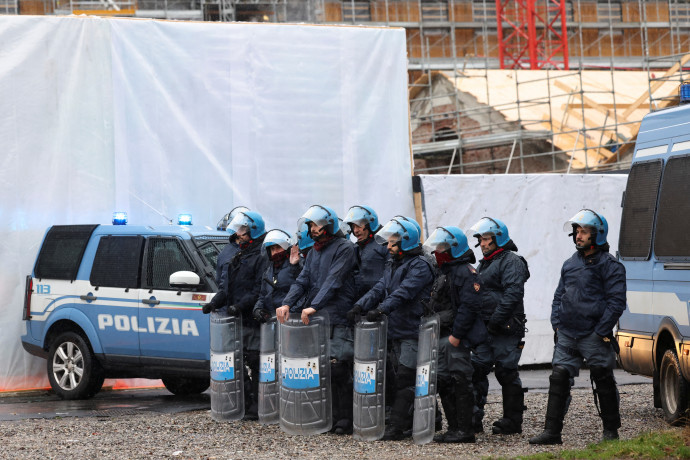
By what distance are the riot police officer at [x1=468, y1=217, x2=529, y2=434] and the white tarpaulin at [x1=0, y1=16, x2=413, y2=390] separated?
5.94m

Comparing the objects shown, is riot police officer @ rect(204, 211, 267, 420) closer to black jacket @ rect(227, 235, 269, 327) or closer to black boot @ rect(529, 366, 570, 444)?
black jacket @ rect(227, 235, 269, 327)

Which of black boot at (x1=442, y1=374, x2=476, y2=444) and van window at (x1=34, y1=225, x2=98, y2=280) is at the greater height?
van window at (x1=34, y1=225, x2=98, y2=280)

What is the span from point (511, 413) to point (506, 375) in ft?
1.03

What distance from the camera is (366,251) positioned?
9.57m

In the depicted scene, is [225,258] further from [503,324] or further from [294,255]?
[503,324]

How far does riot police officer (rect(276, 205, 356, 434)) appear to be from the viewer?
9156mm

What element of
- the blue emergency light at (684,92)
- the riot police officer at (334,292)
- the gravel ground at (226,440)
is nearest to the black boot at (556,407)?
the gravel ground at (226,440)

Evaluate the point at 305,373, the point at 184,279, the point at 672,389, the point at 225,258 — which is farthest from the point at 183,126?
the point at 672,389

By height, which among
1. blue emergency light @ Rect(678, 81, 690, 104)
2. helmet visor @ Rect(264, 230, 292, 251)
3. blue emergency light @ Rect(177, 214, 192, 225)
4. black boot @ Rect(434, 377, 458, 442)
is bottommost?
black boot @ Rect(434, 377, 458, 442)

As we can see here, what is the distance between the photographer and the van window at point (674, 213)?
30.4 ft

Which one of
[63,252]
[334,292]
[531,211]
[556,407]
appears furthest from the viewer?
[531,211]

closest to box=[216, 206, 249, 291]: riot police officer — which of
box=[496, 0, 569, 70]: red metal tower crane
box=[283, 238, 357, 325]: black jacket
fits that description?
box=[283, 238, 357, 325]: black jacket

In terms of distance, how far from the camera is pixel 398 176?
50.7ft

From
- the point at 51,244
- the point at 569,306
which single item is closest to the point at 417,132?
the point at 51,244
